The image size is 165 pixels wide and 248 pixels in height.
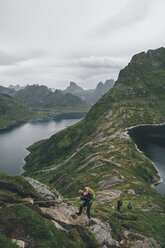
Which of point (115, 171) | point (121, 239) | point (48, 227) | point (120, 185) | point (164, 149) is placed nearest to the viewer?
point (48, 227)

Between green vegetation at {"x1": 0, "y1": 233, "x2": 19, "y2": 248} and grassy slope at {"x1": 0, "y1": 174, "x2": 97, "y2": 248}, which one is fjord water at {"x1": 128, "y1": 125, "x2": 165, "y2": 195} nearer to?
grassy slope at {"x1": 0, "y1": 174, "x2": 97, "y2": 248}

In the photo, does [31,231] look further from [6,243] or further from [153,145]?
[153,145]

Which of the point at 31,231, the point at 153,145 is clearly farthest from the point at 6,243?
the point at 153,145

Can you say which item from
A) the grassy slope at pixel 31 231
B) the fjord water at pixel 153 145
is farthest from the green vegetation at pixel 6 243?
the fjord water at pixel 153 145

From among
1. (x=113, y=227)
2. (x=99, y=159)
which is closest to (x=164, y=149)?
(x=99, y=159)

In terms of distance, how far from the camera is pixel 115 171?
77.7 m

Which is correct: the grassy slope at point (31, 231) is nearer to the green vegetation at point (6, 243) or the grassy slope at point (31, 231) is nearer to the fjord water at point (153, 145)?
the green vegetation at point (6, 243)

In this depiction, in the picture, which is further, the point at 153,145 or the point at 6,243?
the point at 153,145

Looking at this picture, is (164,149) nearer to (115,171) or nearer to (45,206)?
(115,171)

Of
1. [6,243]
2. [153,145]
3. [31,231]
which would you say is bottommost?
[153,145]

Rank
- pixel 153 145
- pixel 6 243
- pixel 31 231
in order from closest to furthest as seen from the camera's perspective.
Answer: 1. pixel 6 243
2. pixel 31 231
3. pixel 153 145

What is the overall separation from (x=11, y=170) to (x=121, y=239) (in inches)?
7356

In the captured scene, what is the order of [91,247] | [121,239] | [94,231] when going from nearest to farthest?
1. [91,247]
2. [94,231]
3. [121,239]

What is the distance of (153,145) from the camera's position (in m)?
159
